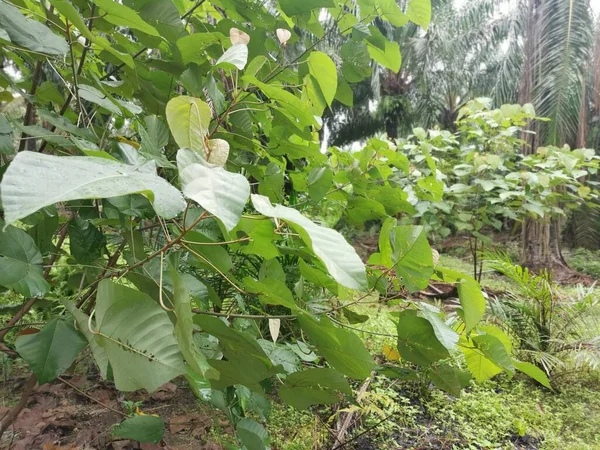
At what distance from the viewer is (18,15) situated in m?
0.37

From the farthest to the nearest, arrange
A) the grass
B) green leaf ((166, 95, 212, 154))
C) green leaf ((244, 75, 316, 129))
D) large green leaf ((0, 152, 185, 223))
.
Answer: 1. the grass
2. green leaf ((244, 75, 316, 129))
3. green leaf ((166, 95, 212, 154))
4. large green leaf ((0, 152, 185, 223))

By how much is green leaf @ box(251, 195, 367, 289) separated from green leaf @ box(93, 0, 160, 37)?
239mm

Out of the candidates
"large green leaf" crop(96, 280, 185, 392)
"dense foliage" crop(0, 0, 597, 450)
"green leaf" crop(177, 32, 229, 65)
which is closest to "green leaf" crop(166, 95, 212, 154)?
"dense foliage" crop(0, 0, 597, 450)

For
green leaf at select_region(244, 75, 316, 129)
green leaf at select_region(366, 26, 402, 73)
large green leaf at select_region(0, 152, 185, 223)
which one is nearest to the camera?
large green leaf at select_region(0, 152, 185, 223)

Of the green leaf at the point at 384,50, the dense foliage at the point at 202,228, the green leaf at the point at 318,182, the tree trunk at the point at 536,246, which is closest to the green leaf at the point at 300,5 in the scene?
the dense foliage at the point at 202,228

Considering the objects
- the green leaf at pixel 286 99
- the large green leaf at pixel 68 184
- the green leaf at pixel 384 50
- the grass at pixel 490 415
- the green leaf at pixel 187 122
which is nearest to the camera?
the large green leaf at pixel 68 184

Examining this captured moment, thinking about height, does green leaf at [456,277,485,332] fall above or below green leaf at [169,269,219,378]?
above

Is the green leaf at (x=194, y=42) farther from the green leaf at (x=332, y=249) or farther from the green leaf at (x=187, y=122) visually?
the green leaf at (x=332, y=249)

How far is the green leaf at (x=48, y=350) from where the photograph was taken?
34cm

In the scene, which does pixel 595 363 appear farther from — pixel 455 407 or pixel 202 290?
pixel 202 290

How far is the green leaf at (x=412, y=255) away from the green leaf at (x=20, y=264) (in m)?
0.33

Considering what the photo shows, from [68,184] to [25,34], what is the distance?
0.30 meters

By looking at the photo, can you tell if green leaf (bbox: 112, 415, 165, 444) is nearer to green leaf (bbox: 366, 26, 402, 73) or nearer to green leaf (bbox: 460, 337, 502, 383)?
green leaf (bbox: 460, 337, 502, 383)

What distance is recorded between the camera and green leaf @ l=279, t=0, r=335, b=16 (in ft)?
1.62
